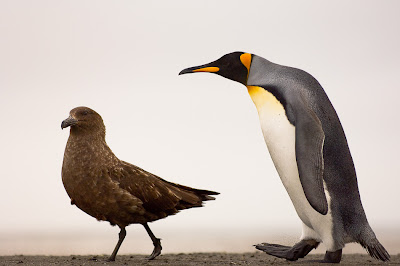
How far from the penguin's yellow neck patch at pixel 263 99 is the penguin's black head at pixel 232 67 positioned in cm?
28

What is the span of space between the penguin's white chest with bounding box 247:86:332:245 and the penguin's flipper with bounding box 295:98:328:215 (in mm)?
197

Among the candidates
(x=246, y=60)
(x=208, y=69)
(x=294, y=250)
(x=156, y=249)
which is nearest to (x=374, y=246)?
(x=294, y=250)

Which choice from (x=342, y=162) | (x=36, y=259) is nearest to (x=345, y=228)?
(x=342, y=162)

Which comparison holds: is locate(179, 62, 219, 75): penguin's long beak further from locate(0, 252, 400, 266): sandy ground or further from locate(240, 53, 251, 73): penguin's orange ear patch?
locate(0, 252, 400, 266): sandy ground

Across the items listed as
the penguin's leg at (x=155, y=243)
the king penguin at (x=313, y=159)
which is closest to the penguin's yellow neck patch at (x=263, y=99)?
the king penguin at (x=313, y=159)

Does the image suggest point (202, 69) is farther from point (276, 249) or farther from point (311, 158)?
point (276, 249)

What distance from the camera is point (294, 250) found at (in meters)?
7.70

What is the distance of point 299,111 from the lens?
705 centimetres

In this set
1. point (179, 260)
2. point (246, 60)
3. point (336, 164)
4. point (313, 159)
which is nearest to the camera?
point (313, 159)

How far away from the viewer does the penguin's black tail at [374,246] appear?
7223 mm

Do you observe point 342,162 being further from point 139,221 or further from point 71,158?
point 71,158

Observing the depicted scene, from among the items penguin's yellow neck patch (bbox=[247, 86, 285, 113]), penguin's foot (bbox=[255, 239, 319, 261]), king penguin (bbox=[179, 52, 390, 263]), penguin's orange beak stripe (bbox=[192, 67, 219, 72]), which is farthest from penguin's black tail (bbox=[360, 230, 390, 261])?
penguin's orange beak stripe (bbox=[192, 67, 219, 72])

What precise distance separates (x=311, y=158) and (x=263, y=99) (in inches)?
37.6

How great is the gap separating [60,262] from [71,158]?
4.28ft
